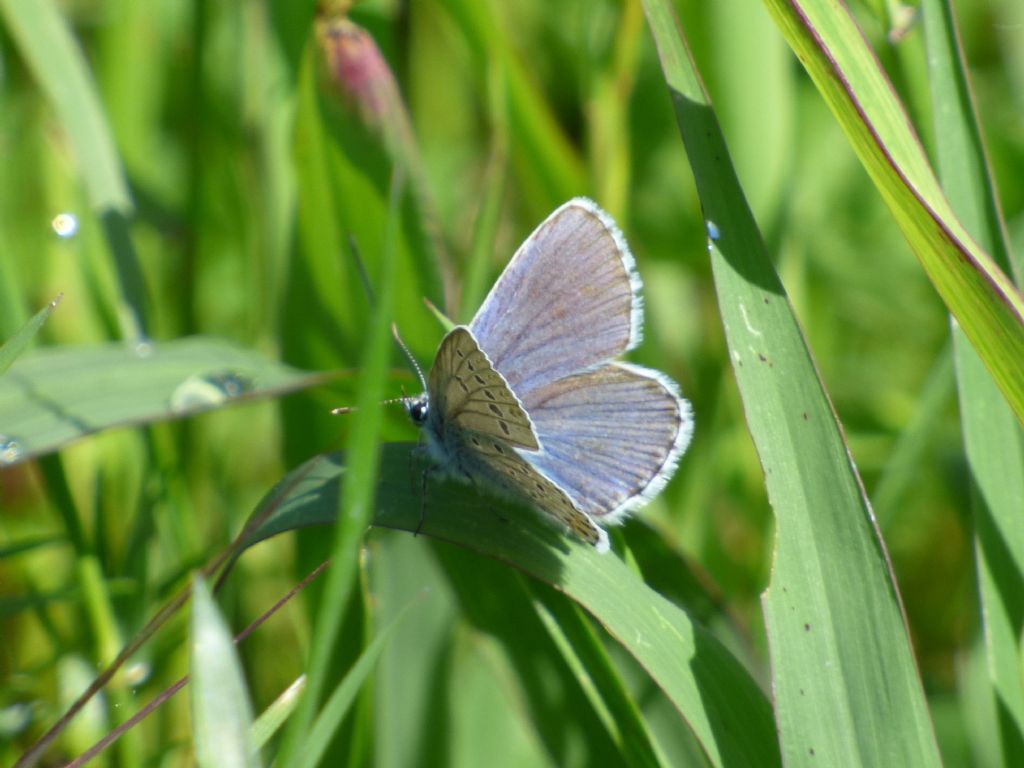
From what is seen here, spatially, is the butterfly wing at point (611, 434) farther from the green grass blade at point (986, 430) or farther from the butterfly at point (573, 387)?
the green grass blade at point (986, 430)

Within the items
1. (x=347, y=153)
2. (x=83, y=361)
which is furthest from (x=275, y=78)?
(x=83, y=361)

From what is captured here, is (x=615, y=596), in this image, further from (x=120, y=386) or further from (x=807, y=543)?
(x=120, y=386)

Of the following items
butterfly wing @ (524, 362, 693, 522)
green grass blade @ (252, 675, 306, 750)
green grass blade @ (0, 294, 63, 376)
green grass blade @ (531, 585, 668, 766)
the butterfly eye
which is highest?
green grass blade @ (0, 294, 63, 376)

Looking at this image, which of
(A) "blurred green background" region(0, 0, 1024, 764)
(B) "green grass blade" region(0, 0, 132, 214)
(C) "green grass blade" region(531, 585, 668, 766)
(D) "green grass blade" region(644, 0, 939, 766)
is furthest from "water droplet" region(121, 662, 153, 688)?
(D) "green grass blade" region(644, 0, 939, 766)

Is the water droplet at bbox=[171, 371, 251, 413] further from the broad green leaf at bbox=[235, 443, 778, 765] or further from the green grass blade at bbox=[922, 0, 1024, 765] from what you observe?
the green grass blade at bbox=[922, 0, 1024, 765]

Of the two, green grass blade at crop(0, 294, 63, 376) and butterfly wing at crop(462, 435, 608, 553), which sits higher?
green grass blade at crop(0, 294, 63, 376)

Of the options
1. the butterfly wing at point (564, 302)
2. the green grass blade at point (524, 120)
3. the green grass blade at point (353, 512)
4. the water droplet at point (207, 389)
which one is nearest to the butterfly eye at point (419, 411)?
the butterfly wing at point (564, 302)

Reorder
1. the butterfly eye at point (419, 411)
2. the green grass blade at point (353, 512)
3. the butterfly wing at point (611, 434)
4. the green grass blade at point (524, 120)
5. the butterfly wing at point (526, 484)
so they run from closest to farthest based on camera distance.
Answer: the green grass blade at point (353, 512)
the butterfly wing at point (526, 484)
the butterfly wing at point (611, 434)
the butterfly eye at point (419, 411)
the green grass blade at point (524, 120)
